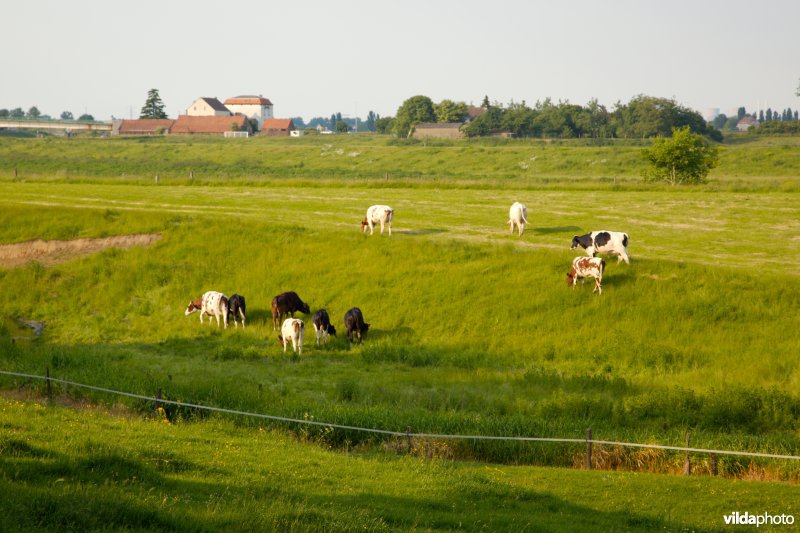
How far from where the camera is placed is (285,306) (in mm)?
33562

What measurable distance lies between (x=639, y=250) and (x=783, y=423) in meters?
15.4

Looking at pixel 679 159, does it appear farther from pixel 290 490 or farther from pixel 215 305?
pixel 290 490

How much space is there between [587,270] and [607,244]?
2.76 metres

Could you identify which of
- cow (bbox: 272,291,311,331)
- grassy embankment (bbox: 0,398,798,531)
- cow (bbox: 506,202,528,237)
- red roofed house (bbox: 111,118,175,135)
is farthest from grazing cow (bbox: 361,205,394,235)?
red roofed house (bbox: 111,118,175,135)

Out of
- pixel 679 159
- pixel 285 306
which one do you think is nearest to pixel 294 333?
pixel 285 306

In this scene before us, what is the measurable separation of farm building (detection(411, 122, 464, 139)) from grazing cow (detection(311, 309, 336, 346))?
412 ft

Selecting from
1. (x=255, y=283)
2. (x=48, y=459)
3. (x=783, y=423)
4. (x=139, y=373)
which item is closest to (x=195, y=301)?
(x=255, y=283)

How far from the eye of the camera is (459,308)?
3381 centimetres

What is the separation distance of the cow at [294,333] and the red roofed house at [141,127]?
158553mm

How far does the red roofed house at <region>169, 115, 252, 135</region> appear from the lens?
179 metres

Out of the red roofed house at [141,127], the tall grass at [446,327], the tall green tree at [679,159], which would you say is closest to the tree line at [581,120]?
the red roofed house at [141,127]

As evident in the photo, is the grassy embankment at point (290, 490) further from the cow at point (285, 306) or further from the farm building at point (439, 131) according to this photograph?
the farm building at point (439, 131)

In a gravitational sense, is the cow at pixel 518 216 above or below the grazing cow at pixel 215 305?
above

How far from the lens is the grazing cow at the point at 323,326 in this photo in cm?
3114
